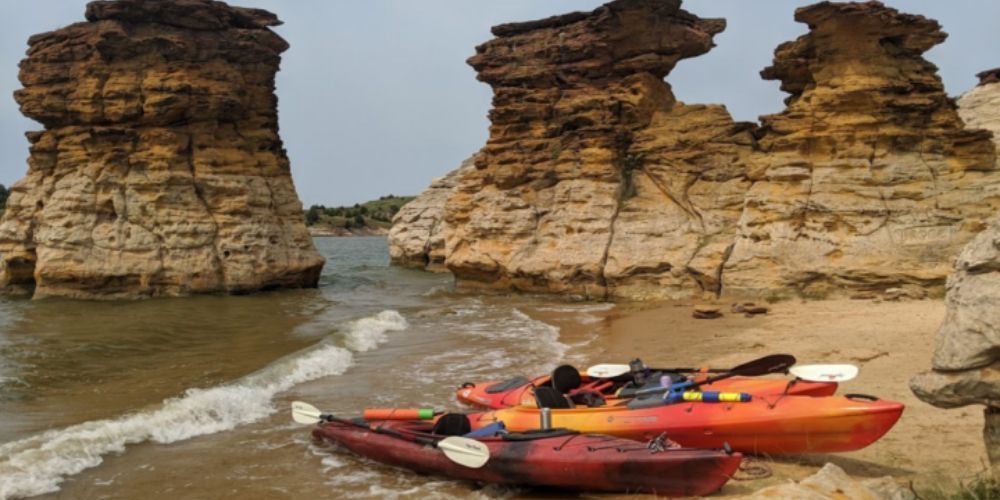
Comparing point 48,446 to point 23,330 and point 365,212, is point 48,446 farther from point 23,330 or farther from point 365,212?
point 365,212

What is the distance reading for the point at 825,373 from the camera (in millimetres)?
6086

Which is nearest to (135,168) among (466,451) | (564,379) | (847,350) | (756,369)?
(564,379)

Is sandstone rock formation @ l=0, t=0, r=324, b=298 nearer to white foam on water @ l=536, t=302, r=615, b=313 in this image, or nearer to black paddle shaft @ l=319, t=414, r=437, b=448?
white foam on water @ l=536, t=302, r=615, b=313

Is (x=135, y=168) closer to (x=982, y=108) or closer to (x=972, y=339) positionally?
(x=972, y=339)

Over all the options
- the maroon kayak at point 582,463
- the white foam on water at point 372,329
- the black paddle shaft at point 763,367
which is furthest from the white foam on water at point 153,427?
the black paddle shaft at point 763,367

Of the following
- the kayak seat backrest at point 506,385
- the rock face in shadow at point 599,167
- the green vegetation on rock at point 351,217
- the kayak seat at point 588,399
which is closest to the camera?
the kayak seat at point 588,399

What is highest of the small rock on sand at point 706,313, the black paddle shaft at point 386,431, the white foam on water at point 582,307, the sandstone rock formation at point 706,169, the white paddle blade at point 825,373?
the sandstone rock formation at point 706,169

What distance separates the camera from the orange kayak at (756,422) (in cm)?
544

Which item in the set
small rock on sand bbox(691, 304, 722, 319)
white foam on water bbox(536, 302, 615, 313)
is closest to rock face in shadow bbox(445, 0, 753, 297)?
white foam on water bbox(536, 302, 615, 313)

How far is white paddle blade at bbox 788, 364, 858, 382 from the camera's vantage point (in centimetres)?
600

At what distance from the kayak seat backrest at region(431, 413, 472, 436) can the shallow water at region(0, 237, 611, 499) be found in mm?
441

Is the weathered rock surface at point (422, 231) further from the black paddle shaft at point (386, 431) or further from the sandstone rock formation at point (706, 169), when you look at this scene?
the black paddle shaft at point (386, 431)

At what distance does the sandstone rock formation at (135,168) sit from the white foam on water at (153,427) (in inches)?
491

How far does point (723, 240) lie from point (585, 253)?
3434mm
